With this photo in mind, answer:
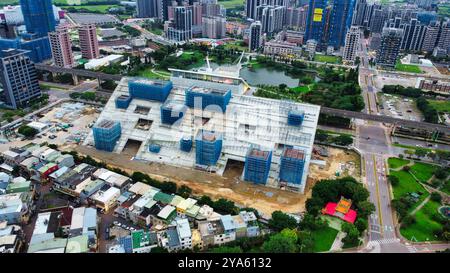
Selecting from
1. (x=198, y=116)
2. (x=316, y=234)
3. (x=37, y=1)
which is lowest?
(x=316, y=234)

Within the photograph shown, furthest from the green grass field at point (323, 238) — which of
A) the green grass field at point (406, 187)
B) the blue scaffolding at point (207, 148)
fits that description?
the blue scaffolding at point (207, 148)

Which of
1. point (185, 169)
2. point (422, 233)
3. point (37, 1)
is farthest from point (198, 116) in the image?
point (37, 1)

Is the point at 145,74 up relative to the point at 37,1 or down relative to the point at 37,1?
down

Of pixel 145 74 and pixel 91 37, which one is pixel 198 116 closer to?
pixel 145 74

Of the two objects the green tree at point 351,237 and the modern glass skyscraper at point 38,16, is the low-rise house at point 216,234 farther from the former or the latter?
the modern glass skyscraper at point 38,16

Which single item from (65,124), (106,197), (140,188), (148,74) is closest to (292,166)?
(140,188)

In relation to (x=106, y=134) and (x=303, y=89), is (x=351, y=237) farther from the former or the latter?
(x=303, y=89)
